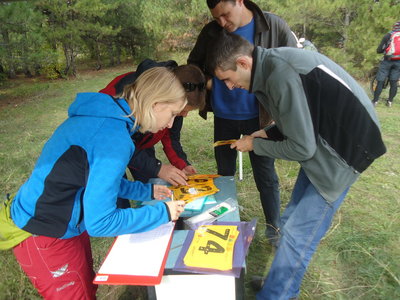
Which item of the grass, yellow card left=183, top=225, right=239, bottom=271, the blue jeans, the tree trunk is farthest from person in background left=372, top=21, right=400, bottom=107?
the tree trunk

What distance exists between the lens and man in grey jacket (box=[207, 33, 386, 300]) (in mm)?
1334

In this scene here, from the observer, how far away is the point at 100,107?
123cm

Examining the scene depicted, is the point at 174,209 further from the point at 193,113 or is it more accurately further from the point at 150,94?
the point at 193,113

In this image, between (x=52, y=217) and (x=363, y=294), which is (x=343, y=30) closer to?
(x=363, y=294)

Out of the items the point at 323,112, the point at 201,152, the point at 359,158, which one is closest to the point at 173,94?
the point at 323,112

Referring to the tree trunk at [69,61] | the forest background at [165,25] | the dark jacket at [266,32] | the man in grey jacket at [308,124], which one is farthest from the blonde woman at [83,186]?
the tree trunk at [69,61]

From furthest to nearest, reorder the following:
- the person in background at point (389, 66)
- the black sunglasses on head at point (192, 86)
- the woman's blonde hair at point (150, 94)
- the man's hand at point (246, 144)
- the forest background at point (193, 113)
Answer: the person in background at point (389, 66)
the forest background at point (193, 113)
the man's hand at point (246, 144)
the black sunglasses on head at point (192, 86)
the woman's blonde hair at point (150, 94)

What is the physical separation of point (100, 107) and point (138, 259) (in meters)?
0.63

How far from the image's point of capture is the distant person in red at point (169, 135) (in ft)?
5.49

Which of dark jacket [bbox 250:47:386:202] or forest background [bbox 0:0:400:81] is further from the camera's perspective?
forest background [bbox 0:0:400:81]

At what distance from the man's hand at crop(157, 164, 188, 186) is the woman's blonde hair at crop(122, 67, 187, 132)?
0.59m

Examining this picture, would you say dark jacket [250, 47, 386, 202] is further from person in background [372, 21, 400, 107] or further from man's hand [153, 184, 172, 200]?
person in background [372, 21, 400, 107]

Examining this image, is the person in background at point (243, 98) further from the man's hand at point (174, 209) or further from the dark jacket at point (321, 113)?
the man's hand at point (174, 209)

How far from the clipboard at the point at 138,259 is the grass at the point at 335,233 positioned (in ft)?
2.93
